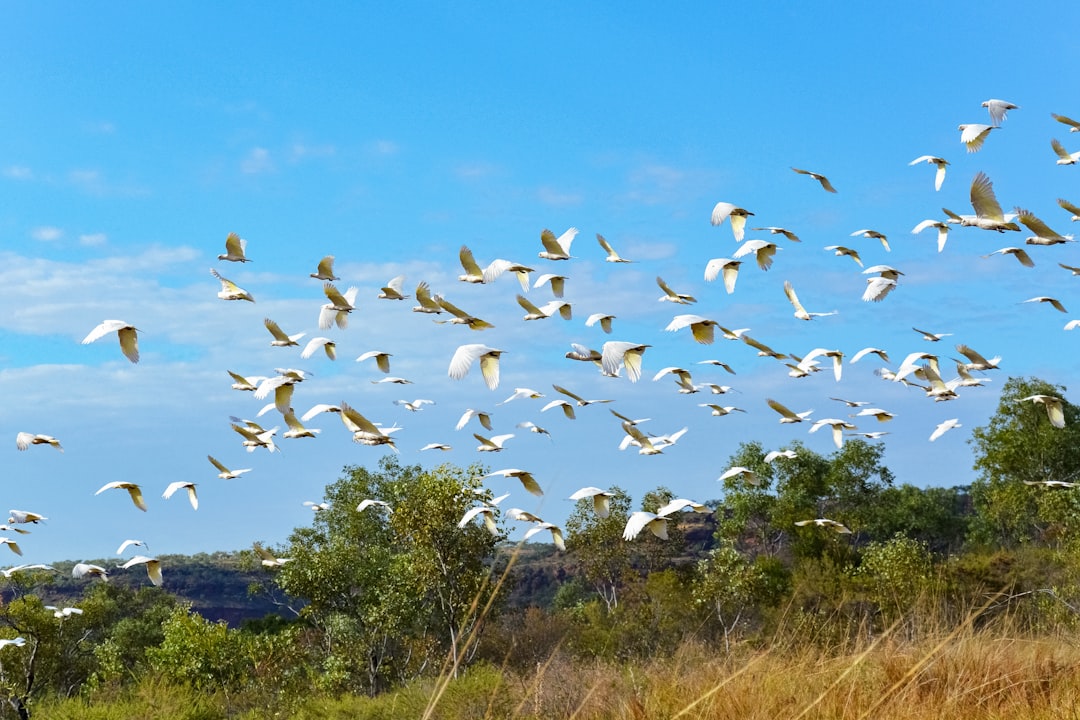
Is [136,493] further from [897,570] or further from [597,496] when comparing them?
[897,570]

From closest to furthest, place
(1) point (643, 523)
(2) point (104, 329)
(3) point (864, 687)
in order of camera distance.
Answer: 1. (1) point (643, 523)
2. (3) point (864, 687)
3. (2) point (104, 329)

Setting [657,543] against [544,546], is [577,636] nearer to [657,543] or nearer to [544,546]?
[657,543]

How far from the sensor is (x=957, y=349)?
14.4m

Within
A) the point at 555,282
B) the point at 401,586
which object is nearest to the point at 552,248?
the point at 555,282

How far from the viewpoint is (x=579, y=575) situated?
57750 mm

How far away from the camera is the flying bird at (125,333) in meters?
10.9

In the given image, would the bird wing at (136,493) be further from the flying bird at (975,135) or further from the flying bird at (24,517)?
the flying bird at (975,135)

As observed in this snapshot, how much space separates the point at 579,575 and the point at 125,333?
160 ft

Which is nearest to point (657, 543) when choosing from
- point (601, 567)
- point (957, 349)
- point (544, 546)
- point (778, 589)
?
point (601, 567)

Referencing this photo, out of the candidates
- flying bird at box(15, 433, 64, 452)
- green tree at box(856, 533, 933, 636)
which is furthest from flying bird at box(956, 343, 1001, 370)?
green tree at box(856, 533, 933, 636)

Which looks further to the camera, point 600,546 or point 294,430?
point 600,546

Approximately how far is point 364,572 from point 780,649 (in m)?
25.6

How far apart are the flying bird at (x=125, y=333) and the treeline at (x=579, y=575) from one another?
5.35 meters

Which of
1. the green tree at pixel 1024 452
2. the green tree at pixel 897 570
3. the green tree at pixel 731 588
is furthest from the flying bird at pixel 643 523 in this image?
the green tree at pixel 1024 452
